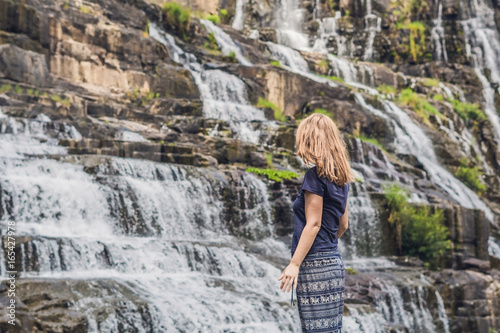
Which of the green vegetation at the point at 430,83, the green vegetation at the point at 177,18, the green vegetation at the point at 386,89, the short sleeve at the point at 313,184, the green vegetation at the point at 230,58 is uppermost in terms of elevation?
the green vegetation at the point at 177,18

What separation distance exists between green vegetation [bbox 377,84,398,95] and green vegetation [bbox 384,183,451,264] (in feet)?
50.7

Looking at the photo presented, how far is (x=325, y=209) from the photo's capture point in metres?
3.83

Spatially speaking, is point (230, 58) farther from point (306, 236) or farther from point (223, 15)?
point (306, 236)

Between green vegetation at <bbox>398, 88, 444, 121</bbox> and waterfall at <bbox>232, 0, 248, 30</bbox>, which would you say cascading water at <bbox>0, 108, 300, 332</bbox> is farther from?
waterfall at <bbox>232, 0, 248, 30</bbox>

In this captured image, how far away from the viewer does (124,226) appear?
12.5m

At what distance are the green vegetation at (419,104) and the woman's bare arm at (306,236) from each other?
2697 centimetres

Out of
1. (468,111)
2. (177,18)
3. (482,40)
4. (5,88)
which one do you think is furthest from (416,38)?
(5,88)

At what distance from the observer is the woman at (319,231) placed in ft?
12.0

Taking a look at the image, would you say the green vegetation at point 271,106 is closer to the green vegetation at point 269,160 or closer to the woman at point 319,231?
the green vegetation at point 269,160

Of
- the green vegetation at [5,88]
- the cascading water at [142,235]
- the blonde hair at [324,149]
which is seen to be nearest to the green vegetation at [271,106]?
the cascading water at [142,235]

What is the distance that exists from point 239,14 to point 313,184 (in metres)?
37.6

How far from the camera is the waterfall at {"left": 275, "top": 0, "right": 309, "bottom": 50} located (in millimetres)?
38188

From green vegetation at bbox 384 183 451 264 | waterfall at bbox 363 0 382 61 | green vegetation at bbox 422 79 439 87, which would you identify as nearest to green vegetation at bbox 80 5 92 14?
green vegetation at bbox 384 183 451 264

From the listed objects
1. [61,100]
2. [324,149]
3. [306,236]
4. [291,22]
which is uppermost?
[291,22]
